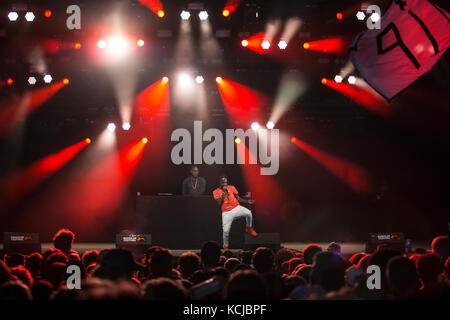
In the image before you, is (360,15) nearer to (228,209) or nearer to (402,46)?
(228,209)

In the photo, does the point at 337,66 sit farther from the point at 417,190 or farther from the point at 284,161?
the point at 417,190

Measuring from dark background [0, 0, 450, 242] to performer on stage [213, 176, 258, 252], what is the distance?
136 inches

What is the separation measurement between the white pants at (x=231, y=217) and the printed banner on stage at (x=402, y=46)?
24.8 feet

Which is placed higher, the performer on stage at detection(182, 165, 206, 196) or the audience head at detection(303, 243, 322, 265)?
the performer on stage at detection(182, 165, 206, 196)

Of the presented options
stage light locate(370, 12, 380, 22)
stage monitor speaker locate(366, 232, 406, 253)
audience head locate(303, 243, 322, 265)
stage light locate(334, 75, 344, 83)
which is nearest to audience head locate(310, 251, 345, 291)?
audience head locate(303, 243, 322, 265)

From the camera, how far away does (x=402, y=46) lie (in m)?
4.90

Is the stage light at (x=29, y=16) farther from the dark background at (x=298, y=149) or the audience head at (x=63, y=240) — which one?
the audience head at (x=63, y=240)

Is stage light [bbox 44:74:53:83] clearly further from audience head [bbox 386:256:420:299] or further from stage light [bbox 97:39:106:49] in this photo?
audience head [bbox 386:256:420:299]

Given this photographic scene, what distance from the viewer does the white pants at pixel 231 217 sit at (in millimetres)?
12211

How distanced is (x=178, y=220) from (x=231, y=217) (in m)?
1.41

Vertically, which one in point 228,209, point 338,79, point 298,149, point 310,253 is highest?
point 338,79

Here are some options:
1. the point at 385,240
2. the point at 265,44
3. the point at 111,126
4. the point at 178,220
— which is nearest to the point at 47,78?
the point at 111,126

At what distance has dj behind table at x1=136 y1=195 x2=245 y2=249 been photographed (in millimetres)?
12266
